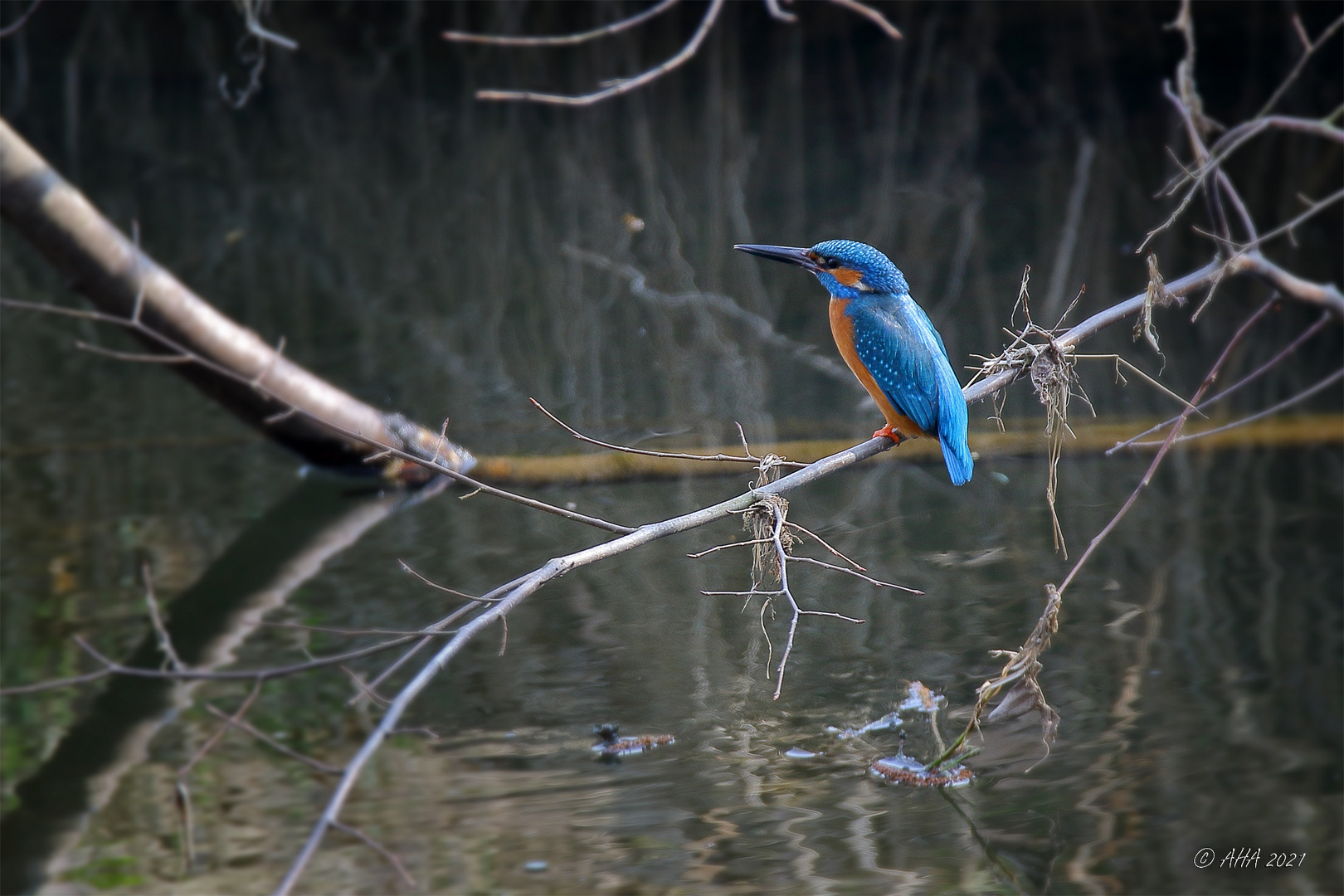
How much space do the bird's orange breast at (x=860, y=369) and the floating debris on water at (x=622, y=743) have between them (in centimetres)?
80

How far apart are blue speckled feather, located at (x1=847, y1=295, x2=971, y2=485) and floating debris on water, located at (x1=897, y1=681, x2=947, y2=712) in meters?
0.55

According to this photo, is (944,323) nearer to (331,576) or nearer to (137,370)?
(331,576)

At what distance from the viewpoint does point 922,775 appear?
229cm

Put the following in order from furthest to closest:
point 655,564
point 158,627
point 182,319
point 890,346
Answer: point 182,319 → point 655,564 → point 890,346 → point 158,627

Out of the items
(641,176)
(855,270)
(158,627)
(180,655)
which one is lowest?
(180,655)

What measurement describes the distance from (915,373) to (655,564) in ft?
4.34

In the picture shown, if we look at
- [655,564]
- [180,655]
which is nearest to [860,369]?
[655,564]

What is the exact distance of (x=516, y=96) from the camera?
1985mm

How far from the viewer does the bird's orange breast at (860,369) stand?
221cm

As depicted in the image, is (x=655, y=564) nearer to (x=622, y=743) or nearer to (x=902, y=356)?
(x=622, y=743)

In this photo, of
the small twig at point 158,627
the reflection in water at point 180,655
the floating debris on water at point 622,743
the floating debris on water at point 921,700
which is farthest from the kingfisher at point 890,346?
the reflection in water at point 180,655

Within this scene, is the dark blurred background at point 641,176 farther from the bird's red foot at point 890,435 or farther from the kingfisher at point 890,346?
the bird's red foot at point 890,435

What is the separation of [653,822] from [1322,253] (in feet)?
16.4

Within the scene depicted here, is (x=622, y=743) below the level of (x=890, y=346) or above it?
below
